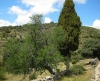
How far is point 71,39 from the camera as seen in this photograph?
25562 millimetres

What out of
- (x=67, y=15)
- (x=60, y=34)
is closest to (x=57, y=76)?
(x=60, y=34)

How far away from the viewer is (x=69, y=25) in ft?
85.2

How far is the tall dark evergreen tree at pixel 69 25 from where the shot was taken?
84.6 ft

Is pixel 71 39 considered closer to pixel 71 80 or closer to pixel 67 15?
pixel 67 15

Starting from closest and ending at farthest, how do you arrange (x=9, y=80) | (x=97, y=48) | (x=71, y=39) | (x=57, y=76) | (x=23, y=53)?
(x=23, y=53) < (x=57, y=76) < (x=71, y=39) < (x=9, y=80) < (x=97, y=48)

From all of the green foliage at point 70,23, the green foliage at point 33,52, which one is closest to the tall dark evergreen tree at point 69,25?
the green foliage at point 70,23

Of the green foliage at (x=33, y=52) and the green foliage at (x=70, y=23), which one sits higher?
the green foliage at (x=70, y=23)

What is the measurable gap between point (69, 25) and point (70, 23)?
1.03 ft

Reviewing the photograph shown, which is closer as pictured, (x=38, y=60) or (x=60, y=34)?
(x=38, y=60)

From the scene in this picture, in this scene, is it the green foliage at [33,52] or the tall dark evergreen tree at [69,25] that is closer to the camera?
the green foliage at [33,52]

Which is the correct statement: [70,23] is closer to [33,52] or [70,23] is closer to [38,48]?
[38,48]

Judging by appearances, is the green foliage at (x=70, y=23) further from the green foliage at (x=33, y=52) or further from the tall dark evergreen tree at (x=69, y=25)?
the green foliage at (x=33, y=52)

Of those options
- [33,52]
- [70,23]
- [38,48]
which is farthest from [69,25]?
[33,52]

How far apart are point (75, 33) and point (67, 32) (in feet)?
3.48
